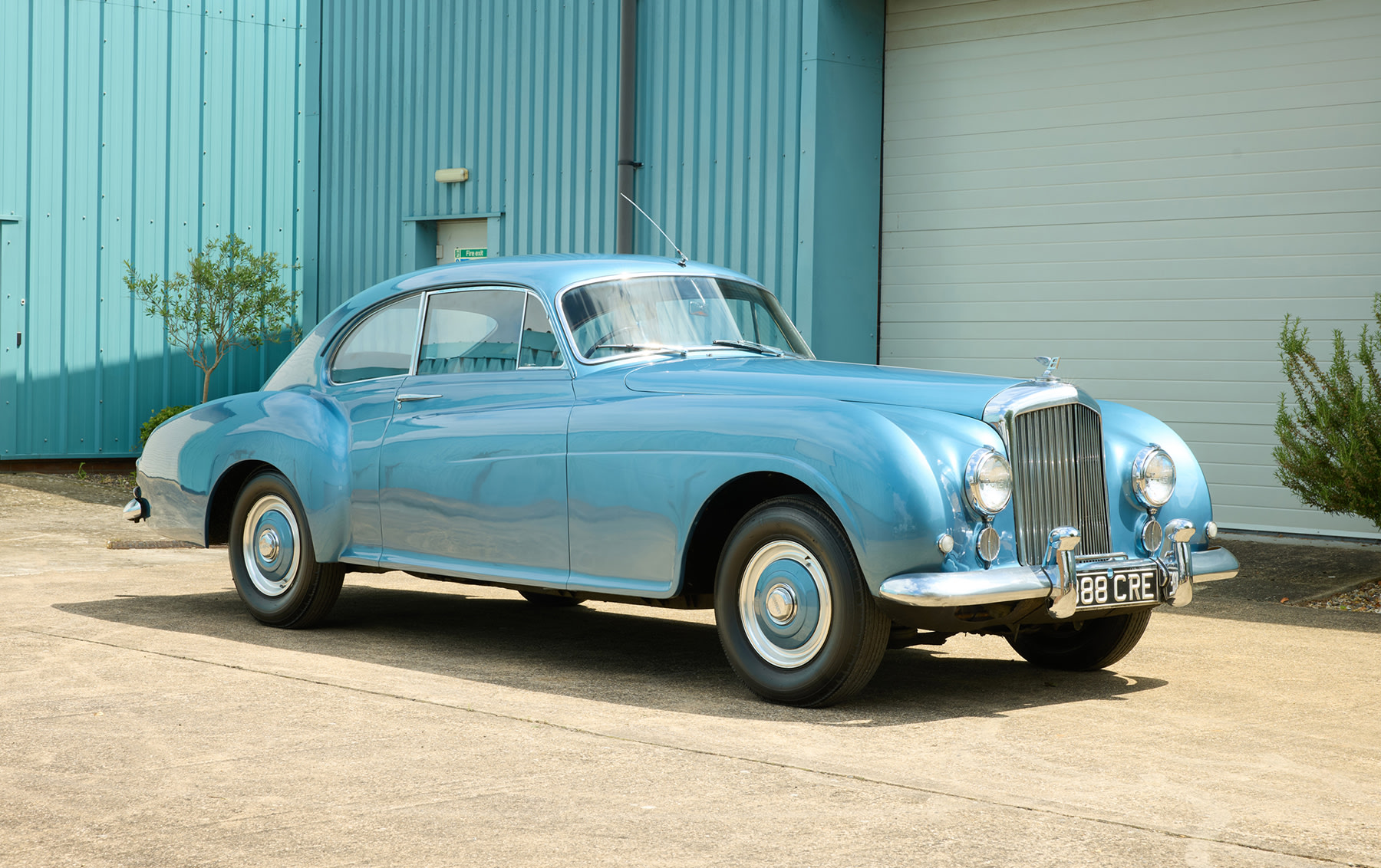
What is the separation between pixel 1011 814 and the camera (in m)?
3.92

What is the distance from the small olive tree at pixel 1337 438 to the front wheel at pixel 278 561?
552 centimetres

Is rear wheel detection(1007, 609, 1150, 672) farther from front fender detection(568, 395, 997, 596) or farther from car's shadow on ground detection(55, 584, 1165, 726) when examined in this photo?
front fender detection(568, 395, 997, 596)

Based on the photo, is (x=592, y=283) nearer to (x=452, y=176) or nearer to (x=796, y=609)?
(x=796, y=609)

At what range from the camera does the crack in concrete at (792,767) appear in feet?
12.0

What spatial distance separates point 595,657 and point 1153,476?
2456 mm

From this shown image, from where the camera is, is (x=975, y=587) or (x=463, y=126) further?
A: (x=463, y=126)

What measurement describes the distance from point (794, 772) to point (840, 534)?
3.49 feet

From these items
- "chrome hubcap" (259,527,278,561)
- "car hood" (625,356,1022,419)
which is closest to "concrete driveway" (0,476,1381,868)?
"chrome hubcap" (259,527,278,561)

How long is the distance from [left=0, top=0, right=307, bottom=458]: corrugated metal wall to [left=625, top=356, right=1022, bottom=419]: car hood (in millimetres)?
10879

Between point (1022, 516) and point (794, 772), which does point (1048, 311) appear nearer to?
point (1022, 516)

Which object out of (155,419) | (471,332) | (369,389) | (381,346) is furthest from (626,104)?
(471,332)

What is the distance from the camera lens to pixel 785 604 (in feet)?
17.4

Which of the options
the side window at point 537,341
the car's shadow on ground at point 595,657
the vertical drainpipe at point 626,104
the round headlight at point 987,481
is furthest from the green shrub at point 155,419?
the round headlight at point 987,481

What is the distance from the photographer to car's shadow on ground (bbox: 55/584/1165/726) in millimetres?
5488
